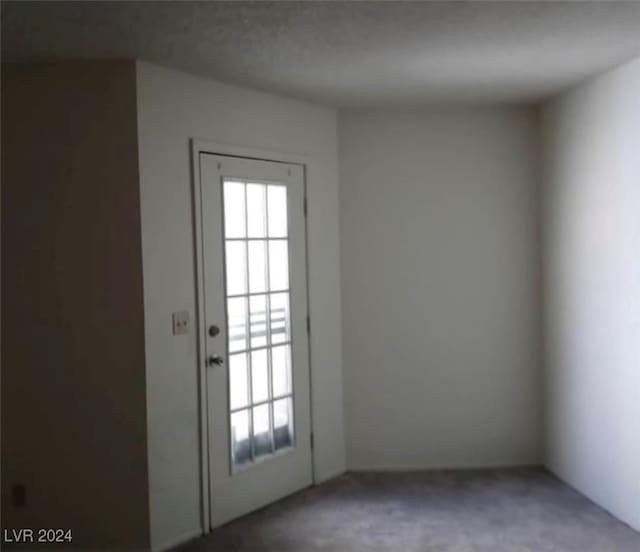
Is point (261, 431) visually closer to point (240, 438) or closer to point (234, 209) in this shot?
point (240, 438)

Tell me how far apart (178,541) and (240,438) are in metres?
0.65

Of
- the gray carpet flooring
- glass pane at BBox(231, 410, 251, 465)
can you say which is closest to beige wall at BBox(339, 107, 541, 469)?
the gray carpet flooring

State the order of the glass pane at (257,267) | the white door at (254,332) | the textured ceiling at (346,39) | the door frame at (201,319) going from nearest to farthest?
the textured ceiling at (346,39)
the door frame at (201,319)
the white door at (254,332)
the glass pane at (257,267)

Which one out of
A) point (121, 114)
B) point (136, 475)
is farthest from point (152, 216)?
point (136, 475)

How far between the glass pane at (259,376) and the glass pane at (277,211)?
0.71 m

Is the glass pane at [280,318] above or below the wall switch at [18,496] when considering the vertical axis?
above

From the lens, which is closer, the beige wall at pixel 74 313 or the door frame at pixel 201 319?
the beige wall at pixel 74 313

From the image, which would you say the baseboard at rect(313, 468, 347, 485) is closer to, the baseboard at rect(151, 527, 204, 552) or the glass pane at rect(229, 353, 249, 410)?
the glass pane at rect(229, 353, 249, 410)

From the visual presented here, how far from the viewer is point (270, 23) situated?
276cm

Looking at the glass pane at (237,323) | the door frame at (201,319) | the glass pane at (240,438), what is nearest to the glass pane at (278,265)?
the glass pane at (237,323)

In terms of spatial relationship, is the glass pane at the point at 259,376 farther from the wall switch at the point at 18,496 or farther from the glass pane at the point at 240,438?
the wall switch at the point at 18,496

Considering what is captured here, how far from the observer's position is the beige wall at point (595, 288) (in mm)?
3547

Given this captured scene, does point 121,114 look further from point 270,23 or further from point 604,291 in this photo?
point 604,291

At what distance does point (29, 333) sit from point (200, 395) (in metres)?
0.92
